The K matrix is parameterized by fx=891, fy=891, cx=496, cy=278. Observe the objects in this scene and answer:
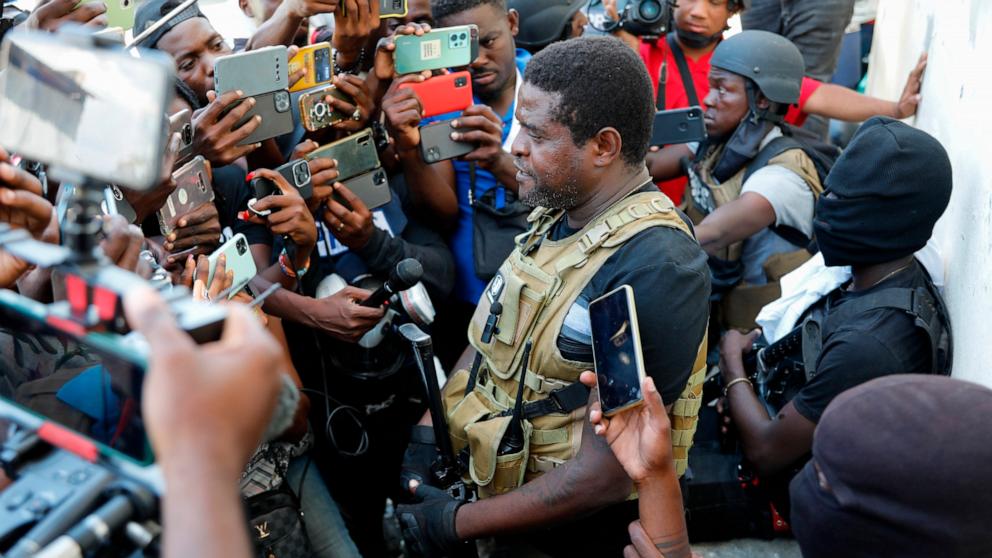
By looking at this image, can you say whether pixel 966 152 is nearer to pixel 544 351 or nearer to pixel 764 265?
pixel 764 265

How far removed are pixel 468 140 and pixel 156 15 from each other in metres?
1.46

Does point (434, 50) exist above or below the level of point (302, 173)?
above

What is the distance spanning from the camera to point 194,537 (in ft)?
3.52

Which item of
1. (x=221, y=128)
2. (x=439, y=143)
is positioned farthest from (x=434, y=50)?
(x=221, y=128)

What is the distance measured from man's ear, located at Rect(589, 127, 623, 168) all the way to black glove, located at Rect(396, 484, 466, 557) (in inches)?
42.8

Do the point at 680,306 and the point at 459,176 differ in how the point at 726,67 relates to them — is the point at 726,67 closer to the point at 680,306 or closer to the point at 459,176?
the point at 459,176

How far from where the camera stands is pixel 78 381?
1.66m

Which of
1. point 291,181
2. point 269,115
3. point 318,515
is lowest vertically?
point 318,515

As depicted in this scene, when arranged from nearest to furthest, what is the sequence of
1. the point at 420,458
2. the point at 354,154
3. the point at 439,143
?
1. the point at 420,458
2. the point at 354,154
3. the point at 439,143

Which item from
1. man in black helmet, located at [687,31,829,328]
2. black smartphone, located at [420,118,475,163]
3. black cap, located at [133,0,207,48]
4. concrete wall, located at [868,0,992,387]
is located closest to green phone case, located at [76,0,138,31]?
black cap, located at [133,0,207,48]

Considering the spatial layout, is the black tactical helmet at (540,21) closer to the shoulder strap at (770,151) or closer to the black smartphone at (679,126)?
the black smartphone at (679,126)

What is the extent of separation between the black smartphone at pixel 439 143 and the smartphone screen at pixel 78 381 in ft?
5.93

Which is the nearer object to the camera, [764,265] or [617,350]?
[617,350]

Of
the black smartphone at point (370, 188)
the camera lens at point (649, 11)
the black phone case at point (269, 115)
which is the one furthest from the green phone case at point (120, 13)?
the camera lens at point (649, 11)
